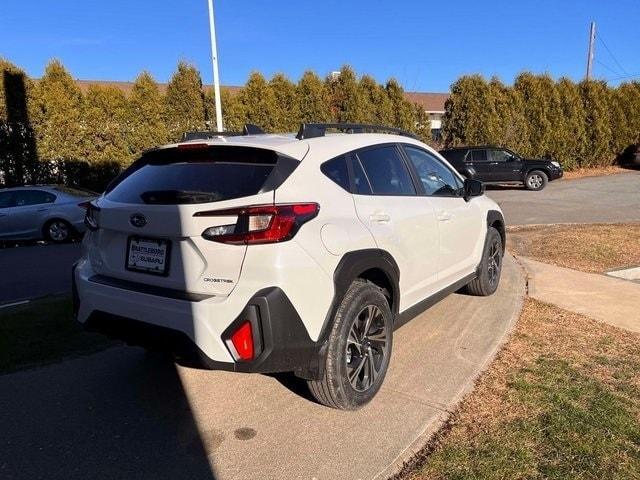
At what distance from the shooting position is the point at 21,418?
3.31 meters

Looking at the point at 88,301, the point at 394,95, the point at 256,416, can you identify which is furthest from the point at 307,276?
the point at 394,95

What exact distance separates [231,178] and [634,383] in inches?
121

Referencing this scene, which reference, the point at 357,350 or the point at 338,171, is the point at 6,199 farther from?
the point at 357,350

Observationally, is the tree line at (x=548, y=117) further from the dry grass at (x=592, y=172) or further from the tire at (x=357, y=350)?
the tire at (x=357, y=350)

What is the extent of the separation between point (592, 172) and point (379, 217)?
27.5 metres

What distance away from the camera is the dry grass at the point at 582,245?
750cm

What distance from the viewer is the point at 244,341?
2715 millimetres

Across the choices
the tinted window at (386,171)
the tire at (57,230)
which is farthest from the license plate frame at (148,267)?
the tire at (57,230)

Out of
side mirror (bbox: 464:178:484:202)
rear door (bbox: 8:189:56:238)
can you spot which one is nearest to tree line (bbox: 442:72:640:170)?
rear door (bbox: 8:189:56:238)

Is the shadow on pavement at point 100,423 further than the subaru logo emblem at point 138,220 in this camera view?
No

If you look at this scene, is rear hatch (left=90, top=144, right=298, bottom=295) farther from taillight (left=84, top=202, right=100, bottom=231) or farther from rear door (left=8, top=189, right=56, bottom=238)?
rear door (left=8, top=189, right=56, bottom=238)

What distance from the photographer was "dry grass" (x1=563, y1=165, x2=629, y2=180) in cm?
2597

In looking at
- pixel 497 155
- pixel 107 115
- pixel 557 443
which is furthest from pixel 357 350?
pixel 497 155

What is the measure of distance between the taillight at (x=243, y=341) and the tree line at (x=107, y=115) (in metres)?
15.7
